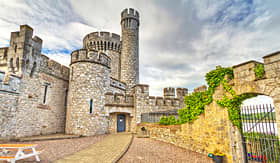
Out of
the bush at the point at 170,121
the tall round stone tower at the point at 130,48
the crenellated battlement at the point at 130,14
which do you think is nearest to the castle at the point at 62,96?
the tall round stone tower at the point at 130,48

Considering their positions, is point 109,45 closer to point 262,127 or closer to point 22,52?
point 22,52

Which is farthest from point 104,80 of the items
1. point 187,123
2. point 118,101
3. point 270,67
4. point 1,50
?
point 270,67

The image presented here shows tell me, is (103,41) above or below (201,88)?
above

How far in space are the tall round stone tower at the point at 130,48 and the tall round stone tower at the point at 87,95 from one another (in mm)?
7718

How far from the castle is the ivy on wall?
732cm

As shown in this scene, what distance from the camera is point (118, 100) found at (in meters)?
14.4

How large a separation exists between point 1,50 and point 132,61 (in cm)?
1427

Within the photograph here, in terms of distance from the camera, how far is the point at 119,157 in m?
5.91

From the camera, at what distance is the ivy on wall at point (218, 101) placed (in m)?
5.79

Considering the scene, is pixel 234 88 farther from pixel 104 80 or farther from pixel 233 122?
pixel 104 80

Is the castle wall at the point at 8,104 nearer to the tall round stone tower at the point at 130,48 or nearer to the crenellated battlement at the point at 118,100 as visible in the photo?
the crenellated battlement at the point at 118,100

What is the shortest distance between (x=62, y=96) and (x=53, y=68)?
8.59 ft

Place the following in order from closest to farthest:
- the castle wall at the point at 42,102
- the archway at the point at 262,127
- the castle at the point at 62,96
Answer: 1. the archway at the point at 262,127
2. the castle at the point at 62,96
3. the castle wall at the point at 42,102

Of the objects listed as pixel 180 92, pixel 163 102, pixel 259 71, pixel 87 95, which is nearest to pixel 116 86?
pixel 87 95
